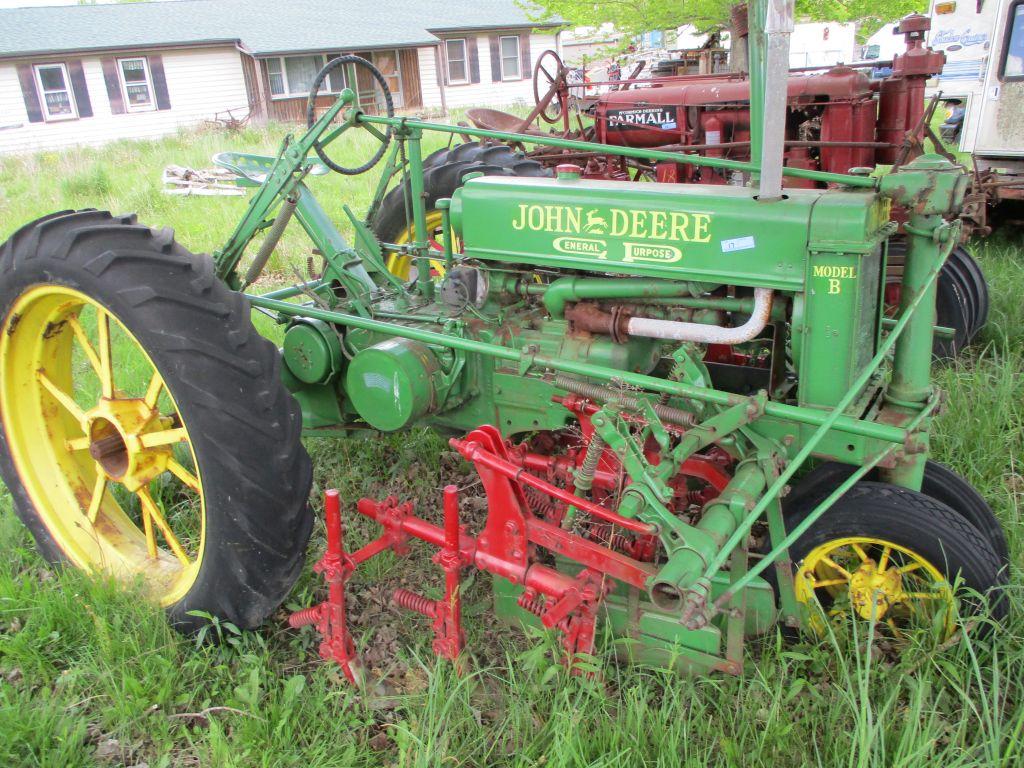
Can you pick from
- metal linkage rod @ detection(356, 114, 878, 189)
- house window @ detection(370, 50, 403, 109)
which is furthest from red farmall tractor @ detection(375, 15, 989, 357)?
house window @ detection(370, 50, 403, 109)

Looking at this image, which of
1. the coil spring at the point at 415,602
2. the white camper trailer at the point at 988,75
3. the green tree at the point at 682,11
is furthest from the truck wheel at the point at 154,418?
the green tree at the point at 682,11

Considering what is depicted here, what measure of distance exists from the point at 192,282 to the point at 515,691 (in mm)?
1482

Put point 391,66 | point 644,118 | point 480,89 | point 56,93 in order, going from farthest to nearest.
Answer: point 480,89
point 391,66
point 56,93
point 644,118

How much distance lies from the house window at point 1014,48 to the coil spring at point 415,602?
679 cm

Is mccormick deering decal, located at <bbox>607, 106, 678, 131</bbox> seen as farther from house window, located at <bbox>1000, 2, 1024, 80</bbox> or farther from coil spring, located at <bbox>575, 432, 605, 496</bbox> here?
coil spring, located at <bbox>575, 432, 605, 496</bbox>

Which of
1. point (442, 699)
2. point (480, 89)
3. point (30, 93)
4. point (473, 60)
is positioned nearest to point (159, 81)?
point (30, 93)

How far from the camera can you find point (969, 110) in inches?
283

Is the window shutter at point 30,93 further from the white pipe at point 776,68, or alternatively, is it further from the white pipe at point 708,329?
the white pipe at point 776,68

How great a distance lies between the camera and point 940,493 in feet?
8.59

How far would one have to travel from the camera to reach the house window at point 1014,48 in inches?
263

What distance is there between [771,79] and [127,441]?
7.23 ft

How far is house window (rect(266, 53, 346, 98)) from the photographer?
22.1 metres

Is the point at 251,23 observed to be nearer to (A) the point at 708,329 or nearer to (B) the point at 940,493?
(A) the point at 708,329

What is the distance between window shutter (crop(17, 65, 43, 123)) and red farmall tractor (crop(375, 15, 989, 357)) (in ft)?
55.2
